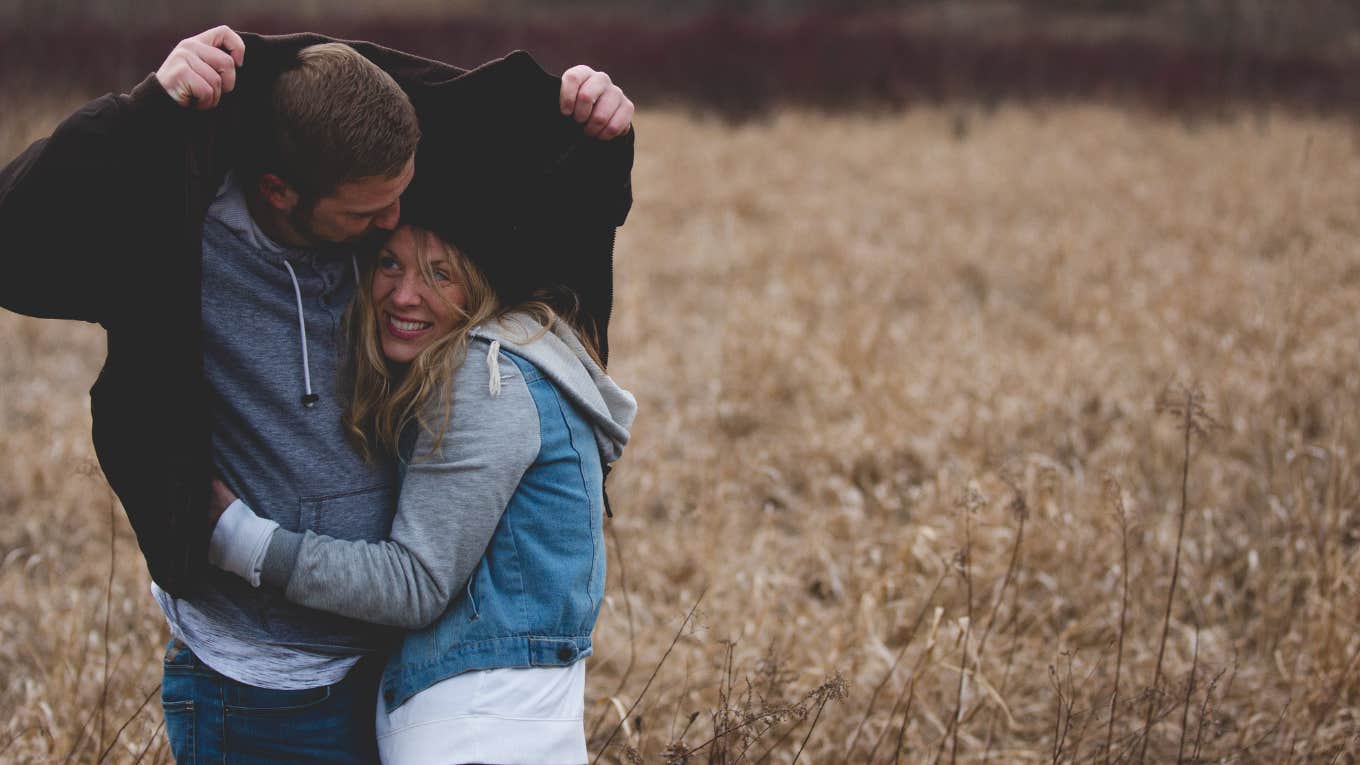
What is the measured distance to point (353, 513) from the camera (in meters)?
1.53

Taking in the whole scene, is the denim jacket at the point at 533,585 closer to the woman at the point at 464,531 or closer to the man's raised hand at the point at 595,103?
the woman at the point at 464,531

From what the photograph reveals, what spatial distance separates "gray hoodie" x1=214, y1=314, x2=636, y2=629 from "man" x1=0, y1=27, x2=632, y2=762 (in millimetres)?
77

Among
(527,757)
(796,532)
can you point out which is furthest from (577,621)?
(796,532)

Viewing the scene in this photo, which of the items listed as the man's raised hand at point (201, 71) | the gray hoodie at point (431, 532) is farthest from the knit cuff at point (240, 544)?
the man's raised hand at point (201, 71)

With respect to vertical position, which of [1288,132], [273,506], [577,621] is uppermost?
[273,506]

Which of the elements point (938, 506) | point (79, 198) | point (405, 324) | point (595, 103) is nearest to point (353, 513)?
point (405, 324)

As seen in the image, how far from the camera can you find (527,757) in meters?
1.40

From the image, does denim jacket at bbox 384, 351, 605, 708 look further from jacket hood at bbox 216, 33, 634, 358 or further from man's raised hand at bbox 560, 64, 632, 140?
man's raised hand at bbox 560, 64, 632, 140

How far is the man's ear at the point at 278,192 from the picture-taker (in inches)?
56.5

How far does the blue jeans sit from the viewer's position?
150 cm

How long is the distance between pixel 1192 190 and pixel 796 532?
20.8 ft

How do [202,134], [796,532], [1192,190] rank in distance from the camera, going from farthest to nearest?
[1192,190], [796,532], [202,134]

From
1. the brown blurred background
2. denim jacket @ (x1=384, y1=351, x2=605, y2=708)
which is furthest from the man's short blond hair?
the brown blurred background

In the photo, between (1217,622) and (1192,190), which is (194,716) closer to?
(1217,622)
